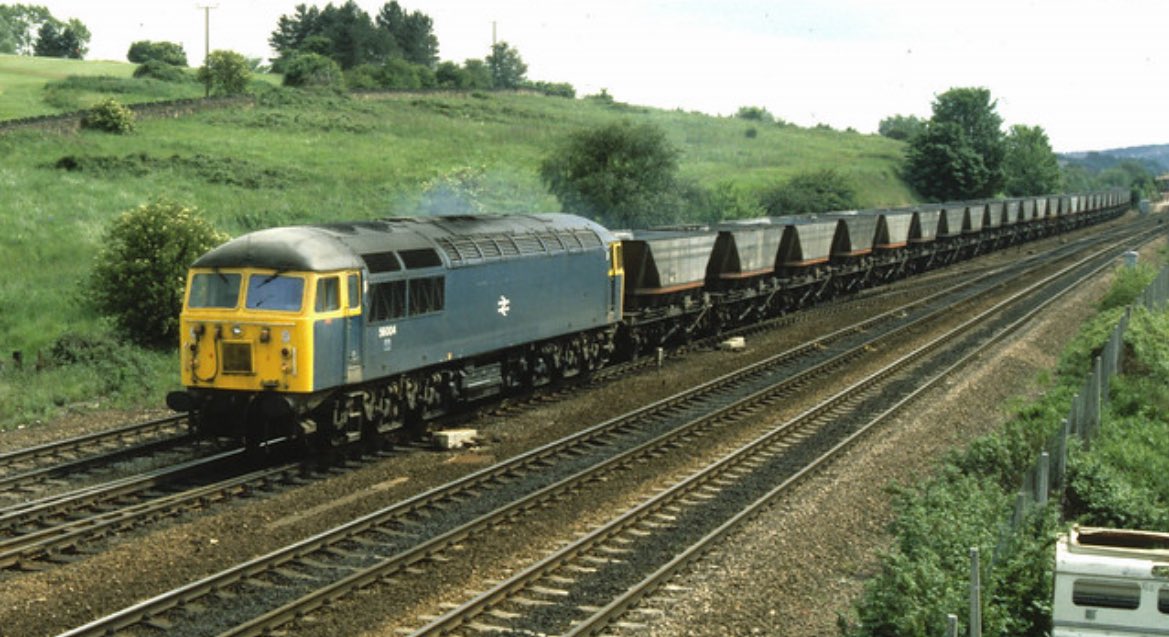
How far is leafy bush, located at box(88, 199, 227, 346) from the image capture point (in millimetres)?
27281

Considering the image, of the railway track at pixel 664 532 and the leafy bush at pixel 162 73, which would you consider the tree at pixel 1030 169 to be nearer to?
the leafy bush at pixel 162 73

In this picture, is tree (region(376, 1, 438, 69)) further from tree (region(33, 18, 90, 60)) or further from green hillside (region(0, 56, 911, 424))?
green hillside (region(0, 56, 911, 424))

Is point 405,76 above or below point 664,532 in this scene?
above

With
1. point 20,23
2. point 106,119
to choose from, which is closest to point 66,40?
point 20,23

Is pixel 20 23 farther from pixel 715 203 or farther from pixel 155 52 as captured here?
pixel 715 203

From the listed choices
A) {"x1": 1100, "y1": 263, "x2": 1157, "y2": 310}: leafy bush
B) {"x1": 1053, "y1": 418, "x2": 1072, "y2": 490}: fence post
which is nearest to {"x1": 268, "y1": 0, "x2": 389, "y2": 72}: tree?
{"x1": 1100, "y1": 263, "x2": 1157, "y2": 310}: leafy bush

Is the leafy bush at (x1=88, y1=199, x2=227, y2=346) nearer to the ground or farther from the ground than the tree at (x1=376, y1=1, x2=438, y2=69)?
nearer to the ground

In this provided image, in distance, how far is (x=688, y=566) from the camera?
1440 cm

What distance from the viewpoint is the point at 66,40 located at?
5984 inches

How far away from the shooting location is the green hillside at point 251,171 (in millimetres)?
32531

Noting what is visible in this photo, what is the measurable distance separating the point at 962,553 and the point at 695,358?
1839 cm

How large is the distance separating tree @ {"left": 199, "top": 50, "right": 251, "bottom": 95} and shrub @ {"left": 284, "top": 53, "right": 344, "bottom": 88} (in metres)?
13.0

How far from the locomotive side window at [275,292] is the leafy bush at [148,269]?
9615mm

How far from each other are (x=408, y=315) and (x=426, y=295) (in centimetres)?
64
